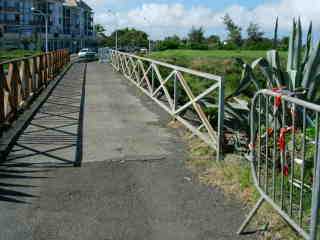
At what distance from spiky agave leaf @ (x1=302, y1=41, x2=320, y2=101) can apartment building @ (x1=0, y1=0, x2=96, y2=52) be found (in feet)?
311

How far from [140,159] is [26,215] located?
2450 millimetres

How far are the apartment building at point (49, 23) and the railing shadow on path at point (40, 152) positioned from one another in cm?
9027

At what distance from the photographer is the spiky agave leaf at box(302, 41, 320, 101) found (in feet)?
21.4

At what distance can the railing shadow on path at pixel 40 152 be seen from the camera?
18.8 feet

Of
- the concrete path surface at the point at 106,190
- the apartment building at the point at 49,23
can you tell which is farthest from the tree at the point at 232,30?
the concrete path surface at the point at 106,190

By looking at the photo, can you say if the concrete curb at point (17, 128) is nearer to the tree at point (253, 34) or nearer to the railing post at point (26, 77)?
the railing post at point (26, 77)

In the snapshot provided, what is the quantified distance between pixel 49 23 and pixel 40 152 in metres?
108

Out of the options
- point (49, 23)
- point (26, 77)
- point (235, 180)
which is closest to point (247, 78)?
point (235, 180)

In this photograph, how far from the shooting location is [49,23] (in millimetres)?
110688

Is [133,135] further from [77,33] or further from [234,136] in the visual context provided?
[77,33]

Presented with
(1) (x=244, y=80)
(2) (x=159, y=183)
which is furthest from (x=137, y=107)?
(2) (x=159, y=183)

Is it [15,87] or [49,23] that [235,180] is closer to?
[15,87]

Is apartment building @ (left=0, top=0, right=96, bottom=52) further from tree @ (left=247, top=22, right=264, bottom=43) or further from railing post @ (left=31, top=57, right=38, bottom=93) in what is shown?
railing post @ (left=31, top=57, right=38, bottom=93)

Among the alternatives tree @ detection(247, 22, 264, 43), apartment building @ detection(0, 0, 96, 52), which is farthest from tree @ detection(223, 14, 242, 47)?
apartment building @ detection(0, 0, 96, 52)
